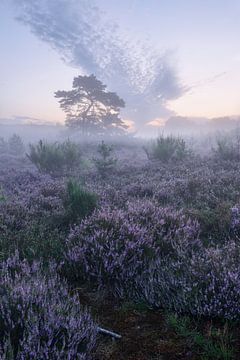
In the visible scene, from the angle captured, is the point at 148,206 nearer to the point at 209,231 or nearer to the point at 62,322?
the point at 209,231

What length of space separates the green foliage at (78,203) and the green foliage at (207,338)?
10.2 feet

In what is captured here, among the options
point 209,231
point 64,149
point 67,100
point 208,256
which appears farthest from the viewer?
point 67,100

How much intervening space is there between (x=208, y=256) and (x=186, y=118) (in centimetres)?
6841

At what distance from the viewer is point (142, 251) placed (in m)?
3.70

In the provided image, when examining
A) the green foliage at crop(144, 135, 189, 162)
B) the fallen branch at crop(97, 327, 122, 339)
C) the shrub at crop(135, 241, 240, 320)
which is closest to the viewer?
the fallen branch at crop(97, 327, 122, 339)

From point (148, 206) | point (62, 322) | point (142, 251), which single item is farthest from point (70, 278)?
point (148, 206)

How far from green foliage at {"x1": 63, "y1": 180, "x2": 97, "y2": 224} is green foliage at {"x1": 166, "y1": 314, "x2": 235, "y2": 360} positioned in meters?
3.10

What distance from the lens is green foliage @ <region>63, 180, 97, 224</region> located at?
5.54m

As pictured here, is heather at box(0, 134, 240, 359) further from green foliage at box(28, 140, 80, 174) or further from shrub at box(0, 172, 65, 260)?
green foliage at box(28, 140, 80, 174)

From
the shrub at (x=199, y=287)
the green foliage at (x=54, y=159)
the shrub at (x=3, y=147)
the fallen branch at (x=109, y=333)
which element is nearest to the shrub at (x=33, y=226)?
the shrub at (x=199, y=287)

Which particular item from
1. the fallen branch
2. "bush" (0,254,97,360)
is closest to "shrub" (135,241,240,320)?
the fallen branch

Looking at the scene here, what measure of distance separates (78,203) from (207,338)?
12.0 ft

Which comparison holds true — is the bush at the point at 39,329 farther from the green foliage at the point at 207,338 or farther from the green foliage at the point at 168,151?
the green foliage at the point at 168,151

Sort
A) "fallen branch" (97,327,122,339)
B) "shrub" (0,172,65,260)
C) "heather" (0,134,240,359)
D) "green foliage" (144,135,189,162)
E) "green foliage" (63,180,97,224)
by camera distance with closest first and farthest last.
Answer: "heather" (0,134,240,359)
"fallen branch" (97,327,122,339)
"shrub" (0,172,65,260)
"green foliage" (63,180,97,224)
"green foliage" (144,135,189,162)
